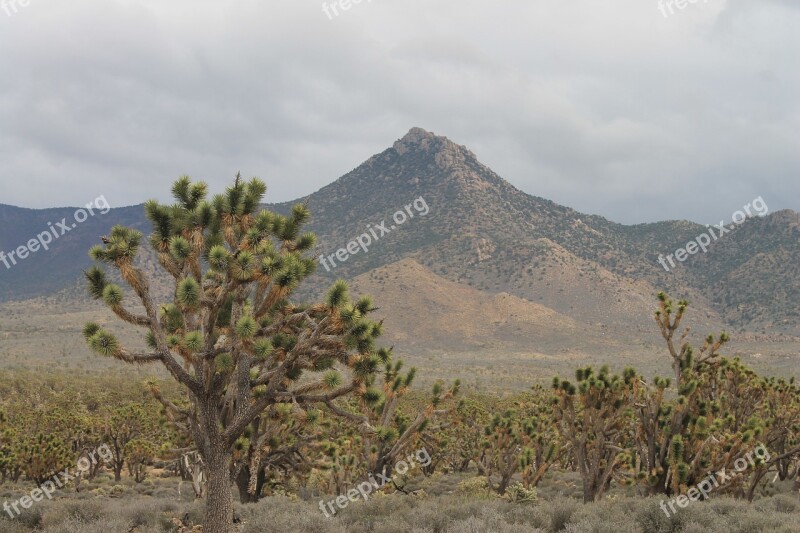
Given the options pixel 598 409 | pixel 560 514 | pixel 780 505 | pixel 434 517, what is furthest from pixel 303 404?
pixel 780 505

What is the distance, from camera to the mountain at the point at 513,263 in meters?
102

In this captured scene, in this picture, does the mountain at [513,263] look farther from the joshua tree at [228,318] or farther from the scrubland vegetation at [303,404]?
the joshua tree at [228,318]

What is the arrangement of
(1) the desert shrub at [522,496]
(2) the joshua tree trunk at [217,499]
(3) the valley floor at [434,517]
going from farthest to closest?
(1) the desert shrub at [522,496], (3) the valley floor at [434,517], (2) the joshua tree trunk at [217,499]

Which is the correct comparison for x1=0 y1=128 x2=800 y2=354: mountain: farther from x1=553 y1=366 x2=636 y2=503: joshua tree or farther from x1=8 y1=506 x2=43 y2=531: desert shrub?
x1=8 y1=506 x2=43 y2=531: desert shrub

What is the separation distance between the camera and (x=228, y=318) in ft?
39.2

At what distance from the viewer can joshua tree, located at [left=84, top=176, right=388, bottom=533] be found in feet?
32.8

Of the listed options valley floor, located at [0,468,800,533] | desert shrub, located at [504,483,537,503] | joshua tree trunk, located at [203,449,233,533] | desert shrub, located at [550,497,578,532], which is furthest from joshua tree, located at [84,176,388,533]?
desert shrub, located at [504,483,537,503]

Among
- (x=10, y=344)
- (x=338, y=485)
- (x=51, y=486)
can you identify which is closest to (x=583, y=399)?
(x=338, y=485)

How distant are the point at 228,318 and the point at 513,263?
10811cm

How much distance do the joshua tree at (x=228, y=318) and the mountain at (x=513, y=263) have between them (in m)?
78.9

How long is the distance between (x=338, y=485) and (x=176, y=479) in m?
16.3

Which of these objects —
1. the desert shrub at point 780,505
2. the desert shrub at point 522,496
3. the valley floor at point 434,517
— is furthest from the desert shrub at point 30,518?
the desert shrub at point 780,505

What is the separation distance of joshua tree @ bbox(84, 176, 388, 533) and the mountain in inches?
3106

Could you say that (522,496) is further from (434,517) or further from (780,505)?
(780,505)
